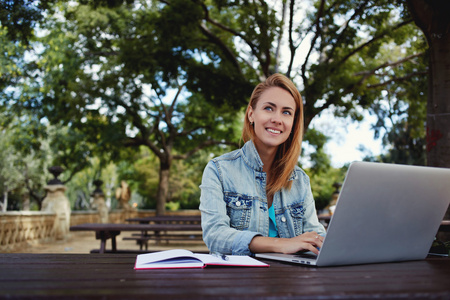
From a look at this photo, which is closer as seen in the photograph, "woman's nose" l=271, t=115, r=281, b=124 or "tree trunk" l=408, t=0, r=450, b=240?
"woman's nose" l=271, t=115, r=281, b=124

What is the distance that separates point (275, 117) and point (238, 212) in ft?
1.71

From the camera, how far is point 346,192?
1.25 m

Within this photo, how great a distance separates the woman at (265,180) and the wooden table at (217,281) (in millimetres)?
656

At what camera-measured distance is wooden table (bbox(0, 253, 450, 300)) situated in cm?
89

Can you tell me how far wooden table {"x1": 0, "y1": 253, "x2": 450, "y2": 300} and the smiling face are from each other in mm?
876

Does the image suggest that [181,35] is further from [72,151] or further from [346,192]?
[346,192]

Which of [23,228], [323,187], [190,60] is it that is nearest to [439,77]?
[190,60]

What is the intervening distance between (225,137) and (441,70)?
1106 centimetres

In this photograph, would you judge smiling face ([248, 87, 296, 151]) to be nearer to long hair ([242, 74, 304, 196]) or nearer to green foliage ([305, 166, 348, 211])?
long hair ([242, 74, 304, 196])

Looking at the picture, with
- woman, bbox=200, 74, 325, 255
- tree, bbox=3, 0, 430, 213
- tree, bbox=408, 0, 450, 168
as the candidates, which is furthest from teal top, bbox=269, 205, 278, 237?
tree, bbox=3, 0, 430, 213

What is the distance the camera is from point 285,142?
2406mm

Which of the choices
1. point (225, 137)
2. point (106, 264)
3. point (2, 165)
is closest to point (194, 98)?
point (225, 137)

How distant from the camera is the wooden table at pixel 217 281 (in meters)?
0.89

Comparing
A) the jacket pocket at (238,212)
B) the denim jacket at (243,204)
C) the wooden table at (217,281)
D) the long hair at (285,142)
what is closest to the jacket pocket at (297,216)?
the denim jacket at (243,204)
